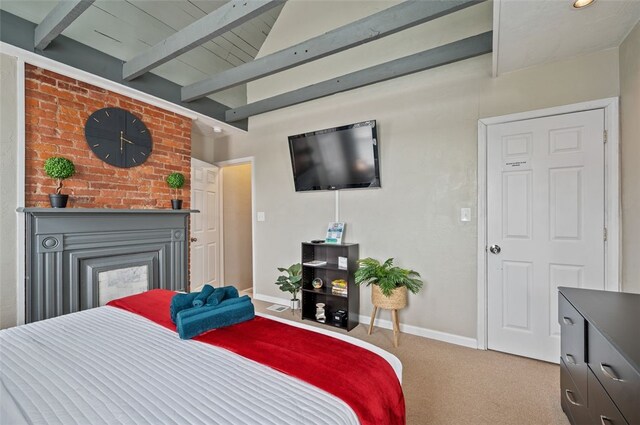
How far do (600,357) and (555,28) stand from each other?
2.00 m

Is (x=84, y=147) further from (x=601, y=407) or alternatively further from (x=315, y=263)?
(x=601, y=407)

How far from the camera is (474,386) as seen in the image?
2062mm

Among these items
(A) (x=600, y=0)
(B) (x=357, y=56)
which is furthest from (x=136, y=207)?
(A) (x=600, y=0)

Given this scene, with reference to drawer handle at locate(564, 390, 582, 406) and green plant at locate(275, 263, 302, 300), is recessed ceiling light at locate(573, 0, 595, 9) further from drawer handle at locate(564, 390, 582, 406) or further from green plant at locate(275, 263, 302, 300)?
green plant at locate(275, 263, 302, 300)

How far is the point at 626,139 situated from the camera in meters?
2.06

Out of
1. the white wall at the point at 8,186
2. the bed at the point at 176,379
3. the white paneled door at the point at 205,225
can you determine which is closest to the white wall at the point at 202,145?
the white paneled door at the point at 205,225

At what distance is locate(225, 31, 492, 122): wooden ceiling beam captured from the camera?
242 cm

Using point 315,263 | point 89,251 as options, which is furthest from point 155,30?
point 315,263

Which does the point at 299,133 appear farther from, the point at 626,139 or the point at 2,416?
the point at 2,416

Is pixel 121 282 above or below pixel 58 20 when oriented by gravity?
below

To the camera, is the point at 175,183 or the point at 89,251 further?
the point at 175,183

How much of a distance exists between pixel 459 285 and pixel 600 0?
2199 millimetres

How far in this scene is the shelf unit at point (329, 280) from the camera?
10.2ft

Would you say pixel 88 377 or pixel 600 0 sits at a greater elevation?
pixel 600 0
